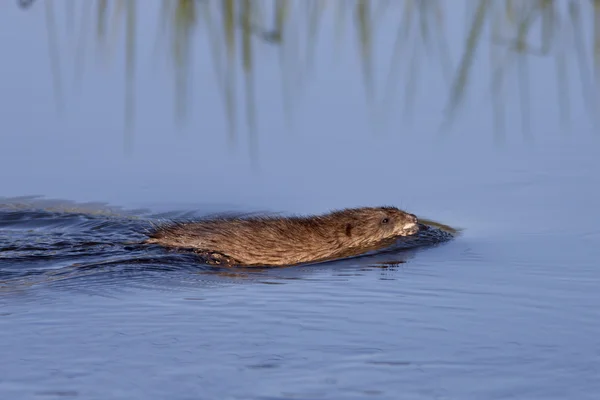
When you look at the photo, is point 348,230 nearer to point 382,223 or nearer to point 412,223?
point 382,223

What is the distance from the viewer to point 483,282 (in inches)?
286

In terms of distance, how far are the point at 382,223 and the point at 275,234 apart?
0.77m

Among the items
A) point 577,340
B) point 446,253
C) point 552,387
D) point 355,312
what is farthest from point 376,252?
point 552,387

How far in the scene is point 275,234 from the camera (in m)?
8.56

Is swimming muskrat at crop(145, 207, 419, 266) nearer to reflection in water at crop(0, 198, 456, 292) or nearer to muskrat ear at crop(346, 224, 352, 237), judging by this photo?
muskrat ear at crop(346, 224, 352, 237)

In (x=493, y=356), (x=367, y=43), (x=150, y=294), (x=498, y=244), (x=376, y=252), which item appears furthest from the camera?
(x=367, y=43)

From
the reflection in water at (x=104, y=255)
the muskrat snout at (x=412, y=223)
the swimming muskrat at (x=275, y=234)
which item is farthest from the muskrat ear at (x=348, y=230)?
the muskrat snout at (x=412, y=223)

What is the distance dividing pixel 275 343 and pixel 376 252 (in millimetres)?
2926

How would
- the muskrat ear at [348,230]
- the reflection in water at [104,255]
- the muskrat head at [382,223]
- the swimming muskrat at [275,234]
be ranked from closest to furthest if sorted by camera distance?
the reflection in water at [104,255]
the swimming muskrat at [275,234]
the muskrat head at [382,223]
the muskrat ear at [348,230]

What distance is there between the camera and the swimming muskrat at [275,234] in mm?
8570

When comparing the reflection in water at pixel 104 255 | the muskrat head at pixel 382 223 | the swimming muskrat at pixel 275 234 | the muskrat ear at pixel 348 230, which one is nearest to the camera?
the reflection in water at pixel 104 255

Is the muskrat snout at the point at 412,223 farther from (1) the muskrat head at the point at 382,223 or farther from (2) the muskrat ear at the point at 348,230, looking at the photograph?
(2) the muskrat ear at the point at 348,230

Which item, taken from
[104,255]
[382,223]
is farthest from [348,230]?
[104,255]

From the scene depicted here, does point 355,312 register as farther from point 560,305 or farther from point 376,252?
point 376,252
